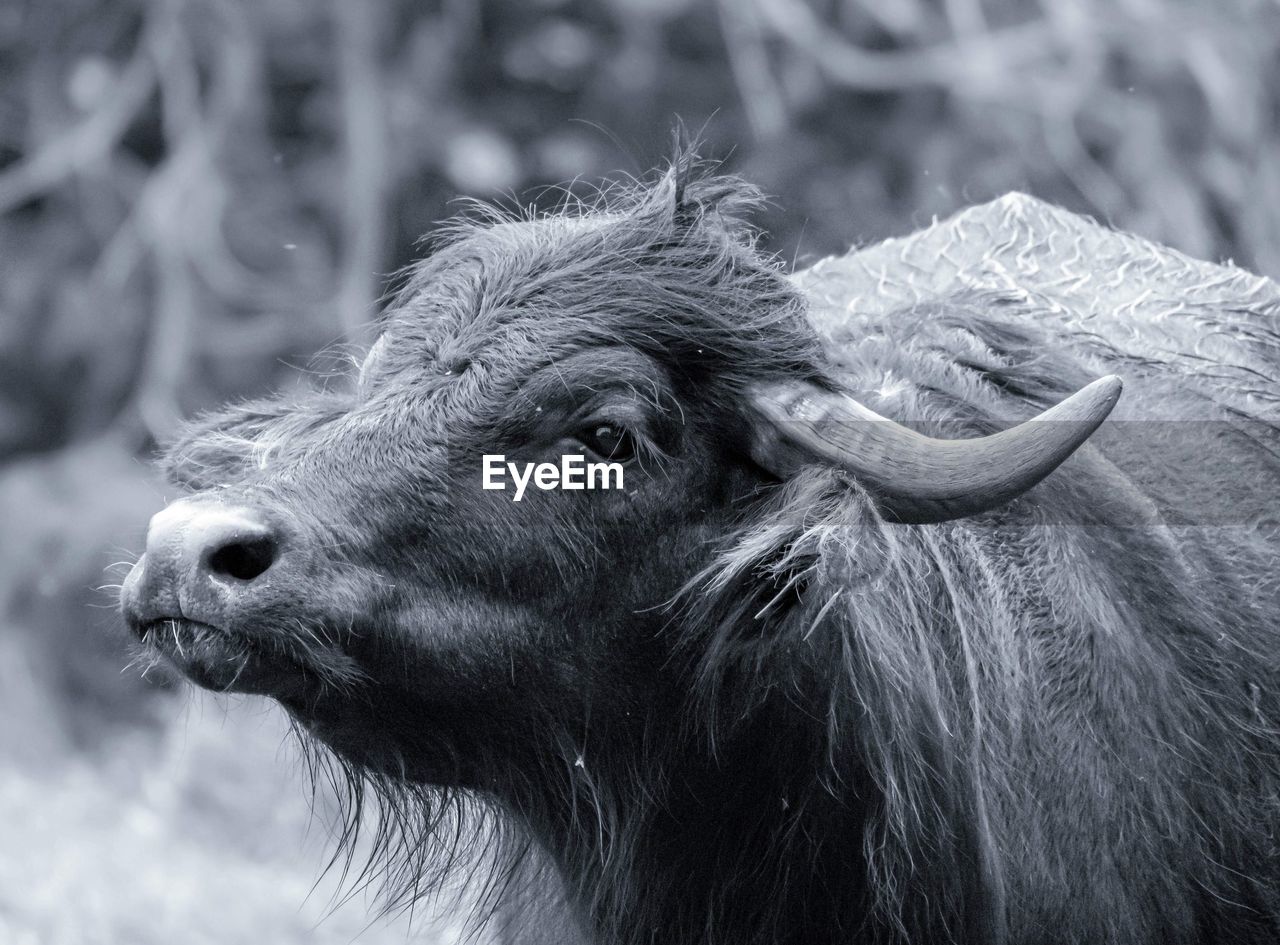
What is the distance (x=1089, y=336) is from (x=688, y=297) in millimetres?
1253

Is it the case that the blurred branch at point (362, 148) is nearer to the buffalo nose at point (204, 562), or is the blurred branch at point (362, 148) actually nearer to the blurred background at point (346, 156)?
the blurred background at point (346, 156)

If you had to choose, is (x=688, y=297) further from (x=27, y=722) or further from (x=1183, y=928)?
(x=27, y=722)

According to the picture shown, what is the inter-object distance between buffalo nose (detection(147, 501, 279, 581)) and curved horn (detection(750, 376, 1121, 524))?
0.87m

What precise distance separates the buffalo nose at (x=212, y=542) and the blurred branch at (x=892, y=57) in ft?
20.8

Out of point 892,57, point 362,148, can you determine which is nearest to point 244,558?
→ point 362,148

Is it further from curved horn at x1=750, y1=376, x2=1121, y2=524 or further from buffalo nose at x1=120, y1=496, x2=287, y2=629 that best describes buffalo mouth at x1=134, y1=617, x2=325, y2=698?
curved horn at x1=750, y1=376, x2=1121, y2=524

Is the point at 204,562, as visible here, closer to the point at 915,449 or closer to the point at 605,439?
the point at 605,439

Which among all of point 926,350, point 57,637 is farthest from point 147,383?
point 926,350

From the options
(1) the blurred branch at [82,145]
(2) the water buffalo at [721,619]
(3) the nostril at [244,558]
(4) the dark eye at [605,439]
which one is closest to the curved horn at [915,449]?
(2) the water buffalo at [721,619]

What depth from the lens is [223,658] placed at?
2619 mm

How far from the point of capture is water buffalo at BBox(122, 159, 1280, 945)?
8.97 feet

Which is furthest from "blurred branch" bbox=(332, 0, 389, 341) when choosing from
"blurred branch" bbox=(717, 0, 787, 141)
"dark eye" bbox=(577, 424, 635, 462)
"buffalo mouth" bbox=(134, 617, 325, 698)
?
"buffalo mouth" bbox=(134, 617, 325, 698)

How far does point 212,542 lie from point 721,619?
33.6 inches

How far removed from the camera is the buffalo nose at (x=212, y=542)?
8.41ft
